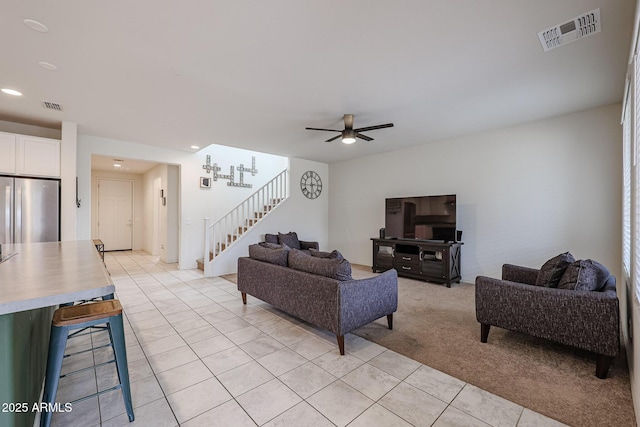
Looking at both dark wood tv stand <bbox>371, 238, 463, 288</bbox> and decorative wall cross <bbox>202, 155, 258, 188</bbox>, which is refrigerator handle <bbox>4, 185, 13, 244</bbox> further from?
dark wood tv stand <bbox>371, 238, 463, 288</bbox>

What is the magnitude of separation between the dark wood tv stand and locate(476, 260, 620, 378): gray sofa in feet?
7.21

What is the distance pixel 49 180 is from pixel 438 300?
20.2ft

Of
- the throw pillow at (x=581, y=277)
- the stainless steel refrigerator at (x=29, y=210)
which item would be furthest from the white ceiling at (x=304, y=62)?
the throw pillow at (x=581, y=277)

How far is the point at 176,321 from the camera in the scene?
10.8 feet

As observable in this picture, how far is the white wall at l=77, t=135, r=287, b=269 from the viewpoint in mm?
5082

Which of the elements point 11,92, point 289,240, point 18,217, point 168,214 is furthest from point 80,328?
point 168,214

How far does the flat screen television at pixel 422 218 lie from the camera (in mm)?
5023

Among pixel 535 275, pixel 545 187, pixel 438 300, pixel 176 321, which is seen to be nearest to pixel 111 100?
pixel 176 321

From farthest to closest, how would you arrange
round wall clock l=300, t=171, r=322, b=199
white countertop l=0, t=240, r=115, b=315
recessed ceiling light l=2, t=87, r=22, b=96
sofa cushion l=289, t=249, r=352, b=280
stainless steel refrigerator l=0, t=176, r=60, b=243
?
1. round wall clock l=300, t=171, r=322, b=199
2. stainless steel refrigerator l=0, t=176, r=60, b=243
3. recessed ceiling light l=2, t=87, r=22, b=96
4. sofa cushion l=289, t=249, r=352, b=280
5. white countertop l=0, t=240, r=115, b=315

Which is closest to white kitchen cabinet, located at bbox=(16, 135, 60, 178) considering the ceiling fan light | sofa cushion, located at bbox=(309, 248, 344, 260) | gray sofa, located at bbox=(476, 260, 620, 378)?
sofa cushion, located at bbox=(309, 248, 344, 260)

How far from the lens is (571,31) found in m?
2.26

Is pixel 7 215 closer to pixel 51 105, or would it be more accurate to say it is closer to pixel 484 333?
pixel 51 105

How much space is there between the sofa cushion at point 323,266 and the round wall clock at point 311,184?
13.9 ft

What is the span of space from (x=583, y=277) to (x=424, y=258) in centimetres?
289
